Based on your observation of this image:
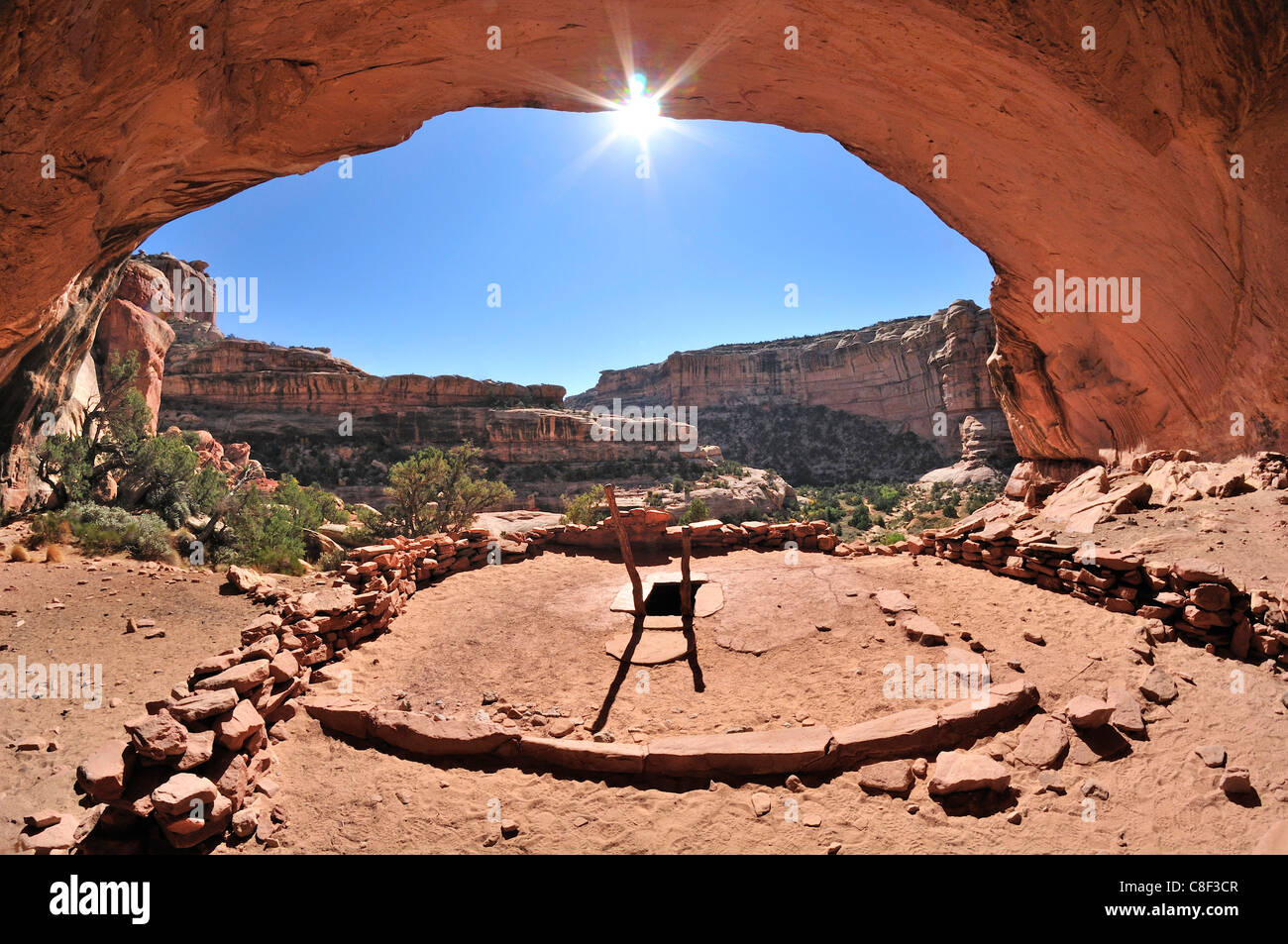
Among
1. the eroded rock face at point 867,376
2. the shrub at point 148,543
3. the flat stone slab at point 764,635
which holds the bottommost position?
the flat stone slab at point 764,635

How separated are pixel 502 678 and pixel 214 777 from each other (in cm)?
309

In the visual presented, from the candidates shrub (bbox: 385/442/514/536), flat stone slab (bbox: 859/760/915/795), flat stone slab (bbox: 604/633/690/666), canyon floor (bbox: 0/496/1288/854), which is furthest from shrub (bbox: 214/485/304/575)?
flat stone slab (bbox: 859/760/915/795)

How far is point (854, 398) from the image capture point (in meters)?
67.5

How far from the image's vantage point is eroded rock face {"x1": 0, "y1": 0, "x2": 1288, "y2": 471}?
542 cm

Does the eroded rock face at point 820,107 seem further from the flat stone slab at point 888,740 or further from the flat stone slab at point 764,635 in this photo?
the flat stone slab at point 764,635

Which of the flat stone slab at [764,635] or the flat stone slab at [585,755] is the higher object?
the flat stone slab at [764,635]

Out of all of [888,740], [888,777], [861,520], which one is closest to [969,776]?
[888,777]

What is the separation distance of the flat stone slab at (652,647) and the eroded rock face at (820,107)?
766 centimetres

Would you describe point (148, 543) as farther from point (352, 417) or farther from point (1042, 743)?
point (352, 417)

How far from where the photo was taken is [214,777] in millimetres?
3820

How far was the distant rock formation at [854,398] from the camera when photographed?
4822 cm

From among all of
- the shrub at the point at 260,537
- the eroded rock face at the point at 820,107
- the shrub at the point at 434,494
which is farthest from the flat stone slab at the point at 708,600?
the shrub at the point at 434,494

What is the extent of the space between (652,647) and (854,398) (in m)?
66.8

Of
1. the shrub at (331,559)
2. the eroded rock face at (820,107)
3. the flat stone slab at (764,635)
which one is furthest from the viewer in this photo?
the shrub at (331,559)
